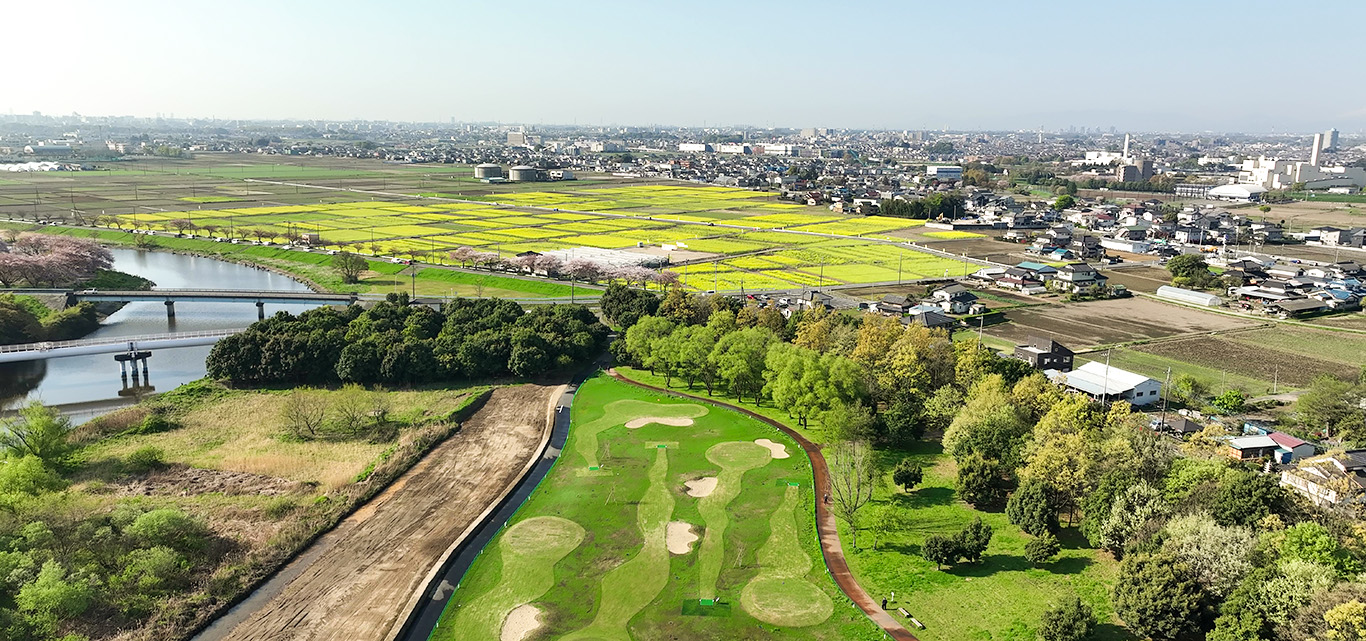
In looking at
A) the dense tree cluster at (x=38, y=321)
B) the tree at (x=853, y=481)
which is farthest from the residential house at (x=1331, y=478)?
the dense tree cluster at (x=38, y=321)

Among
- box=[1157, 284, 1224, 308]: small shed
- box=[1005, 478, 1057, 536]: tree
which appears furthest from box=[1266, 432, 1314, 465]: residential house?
box=[1157, 284, 1224, 308]: small shed

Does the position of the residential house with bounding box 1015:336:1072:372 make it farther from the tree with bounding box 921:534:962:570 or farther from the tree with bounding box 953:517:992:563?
the tree with bounding box 921:534:962:570

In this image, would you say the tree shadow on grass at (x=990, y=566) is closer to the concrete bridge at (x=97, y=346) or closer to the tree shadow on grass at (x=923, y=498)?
the tree shadow on grass at (x=923, y=498)

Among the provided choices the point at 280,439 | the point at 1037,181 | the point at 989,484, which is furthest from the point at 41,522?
the point at 1037,181

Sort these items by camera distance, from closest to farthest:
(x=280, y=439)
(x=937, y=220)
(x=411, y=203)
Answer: (x=280, y=439) → (x=937, y=220) → (x=411, y=203)

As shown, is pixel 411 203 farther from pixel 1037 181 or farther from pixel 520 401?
pixel 1037 181

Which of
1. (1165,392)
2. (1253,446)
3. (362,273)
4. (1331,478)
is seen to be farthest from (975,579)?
(362,273)
